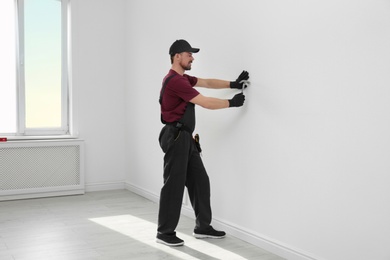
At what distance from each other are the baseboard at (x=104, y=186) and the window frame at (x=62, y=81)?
69cm

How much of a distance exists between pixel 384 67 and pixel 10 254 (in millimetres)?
2665

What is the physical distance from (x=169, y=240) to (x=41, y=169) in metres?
2.39

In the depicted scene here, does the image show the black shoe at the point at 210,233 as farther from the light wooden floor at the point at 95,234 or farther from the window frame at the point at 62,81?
the window frame at the point at 62,81

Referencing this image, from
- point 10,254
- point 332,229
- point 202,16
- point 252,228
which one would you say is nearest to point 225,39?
point 202,16

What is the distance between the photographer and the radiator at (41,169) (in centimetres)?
480

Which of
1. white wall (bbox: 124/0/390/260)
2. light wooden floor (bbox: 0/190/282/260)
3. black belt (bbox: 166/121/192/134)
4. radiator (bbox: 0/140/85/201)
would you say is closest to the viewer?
white wall (bbox: 124/0/390/260)

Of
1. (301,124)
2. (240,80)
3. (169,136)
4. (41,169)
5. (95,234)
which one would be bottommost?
(95,234)

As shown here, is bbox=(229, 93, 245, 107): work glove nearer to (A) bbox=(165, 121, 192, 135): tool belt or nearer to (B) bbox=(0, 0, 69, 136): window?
(A) bbox=(165, 121, 192, 135): tool belt

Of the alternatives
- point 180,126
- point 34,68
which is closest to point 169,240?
point 180,126

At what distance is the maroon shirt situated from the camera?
3154mm

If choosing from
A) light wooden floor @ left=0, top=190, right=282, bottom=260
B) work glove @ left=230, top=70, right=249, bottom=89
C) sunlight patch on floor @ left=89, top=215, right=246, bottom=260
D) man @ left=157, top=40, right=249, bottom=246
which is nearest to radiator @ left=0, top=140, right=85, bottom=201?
light wooden floor @ left=0, top=190, right=282, bottom=260

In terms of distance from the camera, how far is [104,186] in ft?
17.8

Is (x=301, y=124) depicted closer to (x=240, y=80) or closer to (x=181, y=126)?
(x=240, y=80)

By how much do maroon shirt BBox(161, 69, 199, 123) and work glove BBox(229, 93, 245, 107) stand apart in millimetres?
259
